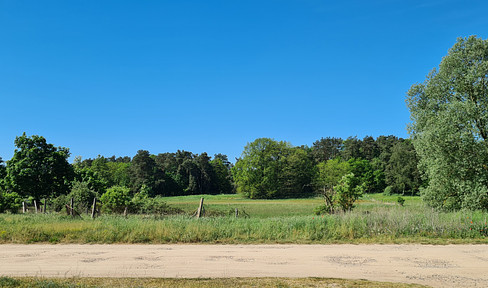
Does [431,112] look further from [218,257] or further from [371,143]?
[371,143]

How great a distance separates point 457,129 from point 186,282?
86.8 feet

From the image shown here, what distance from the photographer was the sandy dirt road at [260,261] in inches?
370

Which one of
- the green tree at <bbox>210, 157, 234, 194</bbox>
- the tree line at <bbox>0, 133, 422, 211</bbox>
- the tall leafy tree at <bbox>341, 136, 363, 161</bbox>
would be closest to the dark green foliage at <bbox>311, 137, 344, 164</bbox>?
the tree line at <bbox>0, 133, 422, 211</bbox>

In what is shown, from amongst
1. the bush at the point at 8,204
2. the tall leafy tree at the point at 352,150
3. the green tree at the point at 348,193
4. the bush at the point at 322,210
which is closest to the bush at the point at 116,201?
the bush at the point at 322,210

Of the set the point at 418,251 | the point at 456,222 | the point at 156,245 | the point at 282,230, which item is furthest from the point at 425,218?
the point at 156,245

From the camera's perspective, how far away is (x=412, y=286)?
27.2 ft

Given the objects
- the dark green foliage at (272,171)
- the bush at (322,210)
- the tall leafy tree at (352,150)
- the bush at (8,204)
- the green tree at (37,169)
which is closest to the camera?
the bush at (322,210)

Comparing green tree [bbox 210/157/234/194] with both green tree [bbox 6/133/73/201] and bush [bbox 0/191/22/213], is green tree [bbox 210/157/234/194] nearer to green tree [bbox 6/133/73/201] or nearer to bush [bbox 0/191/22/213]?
green tree [bbox 6/133/73/201]

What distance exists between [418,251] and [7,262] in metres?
14.7

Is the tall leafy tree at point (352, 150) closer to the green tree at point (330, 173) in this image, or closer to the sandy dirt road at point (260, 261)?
the green tree at point (330, 173)

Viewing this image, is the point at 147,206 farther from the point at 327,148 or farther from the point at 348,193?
the point at 327,148

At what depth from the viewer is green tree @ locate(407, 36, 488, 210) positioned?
26078 millimetres

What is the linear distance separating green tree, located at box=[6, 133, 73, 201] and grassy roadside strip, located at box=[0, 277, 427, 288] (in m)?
39.2

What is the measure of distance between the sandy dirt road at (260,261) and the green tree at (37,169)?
3476cm
